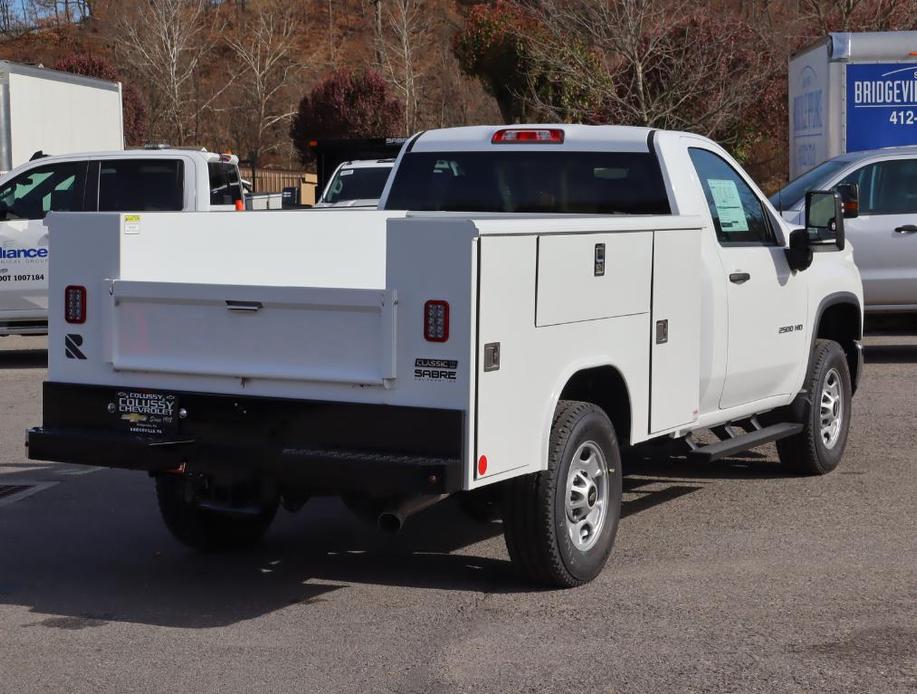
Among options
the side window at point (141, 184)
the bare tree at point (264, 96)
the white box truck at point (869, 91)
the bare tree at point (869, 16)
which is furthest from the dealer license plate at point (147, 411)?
the bare tree at point (264, 96)

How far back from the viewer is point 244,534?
7.20m

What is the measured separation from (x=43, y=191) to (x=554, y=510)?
33.6 ft

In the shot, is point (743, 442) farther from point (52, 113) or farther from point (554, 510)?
point (52, 113)

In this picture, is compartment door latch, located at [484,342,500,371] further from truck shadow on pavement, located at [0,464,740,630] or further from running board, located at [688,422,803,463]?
running board, located at [688,422,803,463]

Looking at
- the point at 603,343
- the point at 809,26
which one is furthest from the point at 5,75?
the point at 809,26

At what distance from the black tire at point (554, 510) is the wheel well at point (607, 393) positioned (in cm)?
20

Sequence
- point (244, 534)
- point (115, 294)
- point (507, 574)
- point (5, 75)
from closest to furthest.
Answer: point (115, 294) → point (507, 574) → point (244, 534) → point (5, 75)

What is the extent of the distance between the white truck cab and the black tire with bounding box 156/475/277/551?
26.4 feet

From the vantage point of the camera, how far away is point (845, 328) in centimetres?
949

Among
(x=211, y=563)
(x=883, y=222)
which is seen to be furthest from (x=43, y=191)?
(x=211, y=563)

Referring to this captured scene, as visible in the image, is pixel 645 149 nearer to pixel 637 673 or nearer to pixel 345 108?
pixel 637 673

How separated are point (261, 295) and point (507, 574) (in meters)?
1.81

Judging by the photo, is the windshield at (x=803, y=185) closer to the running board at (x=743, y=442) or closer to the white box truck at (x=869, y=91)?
the white box truck at (x=869, y=91)

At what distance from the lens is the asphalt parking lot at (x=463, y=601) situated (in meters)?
5.20
